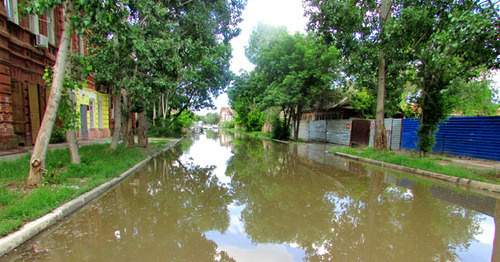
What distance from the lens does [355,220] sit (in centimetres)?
434

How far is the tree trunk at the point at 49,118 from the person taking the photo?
5000 millimetres

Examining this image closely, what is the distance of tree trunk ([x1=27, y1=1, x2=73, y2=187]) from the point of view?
16.4 feet

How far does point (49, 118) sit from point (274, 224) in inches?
208

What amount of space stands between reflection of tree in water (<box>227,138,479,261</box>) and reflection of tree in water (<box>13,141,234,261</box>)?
73 centimetres

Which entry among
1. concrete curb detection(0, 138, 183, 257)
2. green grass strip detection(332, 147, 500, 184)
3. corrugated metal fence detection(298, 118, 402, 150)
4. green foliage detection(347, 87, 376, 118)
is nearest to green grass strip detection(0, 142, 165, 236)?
concrete curb detection(0, 138, 183, 257)

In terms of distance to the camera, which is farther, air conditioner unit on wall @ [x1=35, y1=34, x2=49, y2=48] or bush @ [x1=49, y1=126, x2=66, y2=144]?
bush @ [x1=49, y1=126, x2=66, y2=144]

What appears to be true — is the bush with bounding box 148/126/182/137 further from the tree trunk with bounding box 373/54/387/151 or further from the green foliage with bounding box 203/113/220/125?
the green foliage with bounding box 203/113/220/125

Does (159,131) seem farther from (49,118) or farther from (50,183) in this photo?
(49,118)

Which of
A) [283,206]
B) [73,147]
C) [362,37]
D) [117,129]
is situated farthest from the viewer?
[362,37]

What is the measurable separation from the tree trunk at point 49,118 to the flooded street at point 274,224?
4.66ft

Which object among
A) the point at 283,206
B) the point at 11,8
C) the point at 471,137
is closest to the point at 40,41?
the point at 11,8

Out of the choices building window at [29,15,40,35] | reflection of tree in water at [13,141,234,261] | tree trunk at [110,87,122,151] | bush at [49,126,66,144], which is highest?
building window at [29,15,40,35]

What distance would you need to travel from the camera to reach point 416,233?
3.82 meters

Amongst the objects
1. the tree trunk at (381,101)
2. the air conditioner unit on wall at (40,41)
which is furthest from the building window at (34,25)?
the tree trunk at (381,101)
